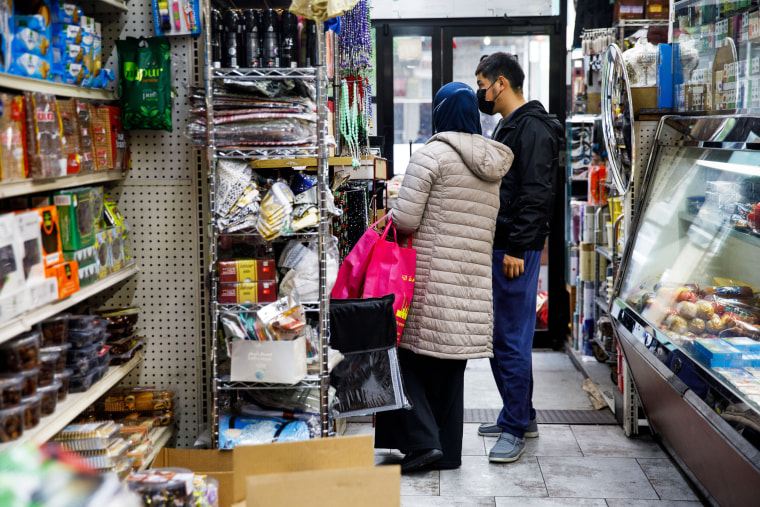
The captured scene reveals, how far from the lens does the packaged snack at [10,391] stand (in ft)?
6.98

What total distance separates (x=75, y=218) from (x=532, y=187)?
2264 mm

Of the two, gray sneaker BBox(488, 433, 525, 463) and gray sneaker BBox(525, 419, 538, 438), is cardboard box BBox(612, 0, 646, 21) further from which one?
gray sneaker BBox(488, 433, 525, 463)

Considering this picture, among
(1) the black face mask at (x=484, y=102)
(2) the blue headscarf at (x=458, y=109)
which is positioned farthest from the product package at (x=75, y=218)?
(1) the black face mask at (x=484, y=102)

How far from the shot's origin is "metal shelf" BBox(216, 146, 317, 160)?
2951 mm

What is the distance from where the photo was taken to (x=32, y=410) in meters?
2.27

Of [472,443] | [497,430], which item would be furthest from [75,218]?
[497,430]

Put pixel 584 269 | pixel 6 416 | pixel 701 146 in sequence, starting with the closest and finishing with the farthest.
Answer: pixel 6 416 < pixel 701 146 < pixel 584 269

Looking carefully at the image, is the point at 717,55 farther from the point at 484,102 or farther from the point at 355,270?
the point at 355,270

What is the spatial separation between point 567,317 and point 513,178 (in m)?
2.79

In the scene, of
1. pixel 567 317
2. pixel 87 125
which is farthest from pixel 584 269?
pixel 87 125

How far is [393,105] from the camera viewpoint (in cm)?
656

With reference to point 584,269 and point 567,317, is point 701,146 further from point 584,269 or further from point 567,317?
point 567,317

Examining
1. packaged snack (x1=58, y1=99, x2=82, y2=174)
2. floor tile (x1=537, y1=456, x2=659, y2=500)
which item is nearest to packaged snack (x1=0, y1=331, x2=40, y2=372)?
packaged snack (x1=58, y1=99, x2=82, y2=174)

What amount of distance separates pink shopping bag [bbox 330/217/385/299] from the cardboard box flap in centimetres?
139
